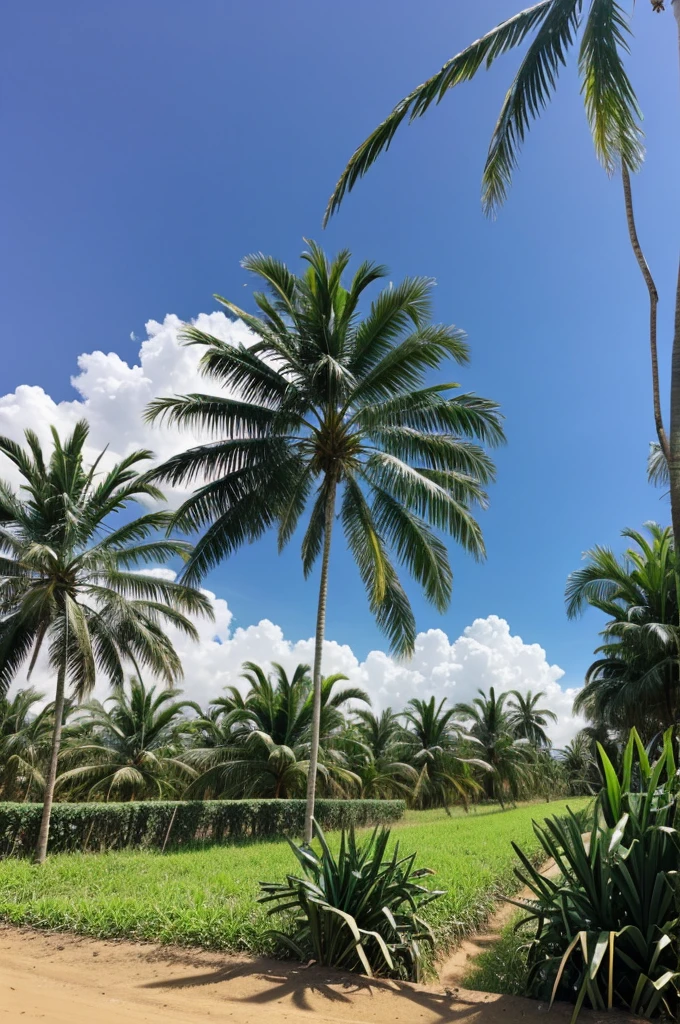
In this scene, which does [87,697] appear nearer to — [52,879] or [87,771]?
[52,879]

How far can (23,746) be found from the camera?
79.9 feet

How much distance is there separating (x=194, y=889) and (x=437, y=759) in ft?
67.6

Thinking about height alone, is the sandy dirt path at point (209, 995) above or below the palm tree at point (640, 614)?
below

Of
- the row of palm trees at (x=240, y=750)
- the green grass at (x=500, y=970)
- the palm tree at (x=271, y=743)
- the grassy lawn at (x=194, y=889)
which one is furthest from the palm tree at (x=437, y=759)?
the green grass at (x=500, y=970)

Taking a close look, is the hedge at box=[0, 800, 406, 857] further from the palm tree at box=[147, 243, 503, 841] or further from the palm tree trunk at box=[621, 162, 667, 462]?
the palm tree trunk at box=[621, 162, 667, 462]

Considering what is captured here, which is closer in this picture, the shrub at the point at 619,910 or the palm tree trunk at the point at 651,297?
the shrub at the point at 619,910

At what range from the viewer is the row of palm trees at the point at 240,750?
18.8m

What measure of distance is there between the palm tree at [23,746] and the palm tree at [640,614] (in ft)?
60.4

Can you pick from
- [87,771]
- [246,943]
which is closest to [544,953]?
[246,943]

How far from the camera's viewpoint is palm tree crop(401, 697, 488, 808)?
2558cm

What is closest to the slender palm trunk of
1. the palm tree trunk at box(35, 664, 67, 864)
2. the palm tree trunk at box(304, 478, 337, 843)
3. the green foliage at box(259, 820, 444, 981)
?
the green foliage at box(259, 820, 444, 981)

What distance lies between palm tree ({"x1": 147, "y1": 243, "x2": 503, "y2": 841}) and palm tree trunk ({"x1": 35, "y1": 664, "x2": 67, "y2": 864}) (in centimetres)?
333

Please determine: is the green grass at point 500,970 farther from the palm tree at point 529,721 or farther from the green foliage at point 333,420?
the palm tree at point 529,721

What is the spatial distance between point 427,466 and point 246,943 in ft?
29.2
